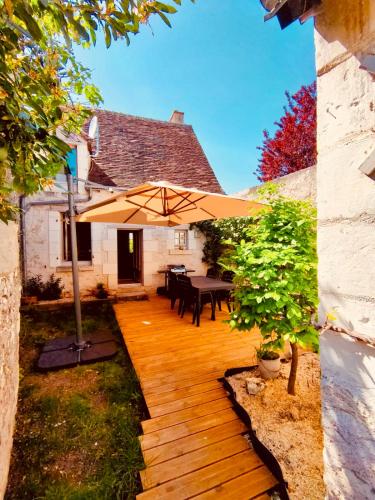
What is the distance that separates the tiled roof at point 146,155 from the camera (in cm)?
917

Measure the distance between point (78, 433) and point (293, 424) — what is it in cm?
249

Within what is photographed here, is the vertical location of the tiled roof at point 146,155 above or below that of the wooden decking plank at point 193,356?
above

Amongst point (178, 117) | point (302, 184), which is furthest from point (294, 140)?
point (302, 184)

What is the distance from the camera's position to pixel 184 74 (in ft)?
36.1

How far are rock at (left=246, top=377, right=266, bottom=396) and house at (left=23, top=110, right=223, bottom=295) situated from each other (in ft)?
17.0

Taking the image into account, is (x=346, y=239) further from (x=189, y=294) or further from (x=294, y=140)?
(x=294, y=140)

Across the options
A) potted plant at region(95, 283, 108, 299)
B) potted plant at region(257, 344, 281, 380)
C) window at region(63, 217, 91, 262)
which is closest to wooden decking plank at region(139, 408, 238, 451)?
potted plant at region(257, 344, 281, 380)

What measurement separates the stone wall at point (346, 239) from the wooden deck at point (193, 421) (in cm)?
136

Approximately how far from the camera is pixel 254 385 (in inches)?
122

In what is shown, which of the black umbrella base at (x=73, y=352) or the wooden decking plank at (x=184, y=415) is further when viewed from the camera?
the black umbrella base at (x=73, y=352)

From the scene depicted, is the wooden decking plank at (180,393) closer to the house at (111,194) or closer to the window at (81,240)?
the house at (111,194)

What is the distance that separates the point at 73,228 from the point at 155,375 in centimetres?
301

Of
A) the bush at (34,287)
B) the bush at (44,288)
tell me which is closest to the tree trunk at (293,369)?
the bush at (44,288)

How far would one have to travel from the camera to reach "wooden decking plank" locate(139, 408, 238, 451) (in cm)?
248
